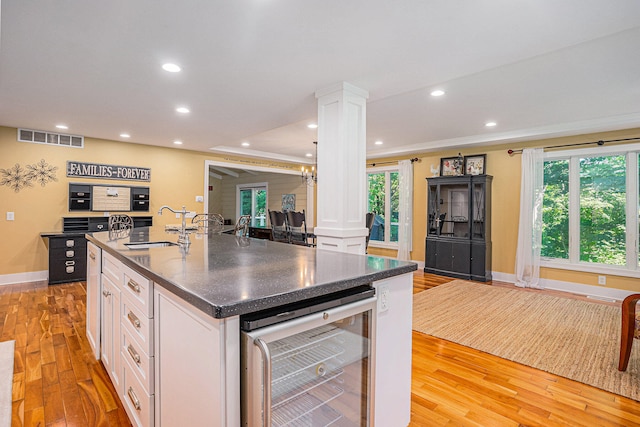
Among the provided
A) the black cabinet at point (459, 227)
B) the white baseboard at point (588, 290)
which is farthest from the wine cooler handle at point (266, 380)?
the white baseboard at point (588, 290)

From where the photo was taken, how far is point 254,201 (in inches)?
409

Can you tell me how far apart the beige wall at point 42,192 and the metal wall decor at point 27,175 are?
0.05 m

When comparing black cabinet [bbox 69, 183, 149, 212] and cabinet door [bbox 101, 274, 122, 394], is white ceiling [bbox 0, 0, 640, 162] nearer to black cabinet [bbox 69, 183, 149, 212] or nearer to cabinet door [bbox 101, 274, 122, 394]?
black cabinet [bbox 69, 183, 149, 212]

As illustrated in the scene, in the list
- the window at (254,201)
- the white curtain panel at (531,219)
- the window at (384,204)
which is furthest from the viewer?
the window at (254,201)

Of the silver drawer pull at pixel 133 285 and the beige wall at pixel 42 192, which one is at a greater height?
the beige wall at pixel 42 192

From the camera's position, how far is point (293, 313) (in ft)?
3.50

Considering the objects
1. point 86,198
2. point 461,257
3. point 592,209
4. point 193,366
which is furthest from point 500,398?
point 86,198

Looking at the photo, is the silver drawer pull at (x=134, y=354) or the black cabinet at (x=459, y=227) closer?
the silver drawer pull at (x=134, y=354)

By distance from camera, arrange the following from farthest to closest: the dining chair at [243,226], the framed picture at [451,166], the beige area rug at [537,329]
Answer: 1. the framed picture at [451,166]
2. the dining chair at [243,226]
3. the beige area rug at [537,329]

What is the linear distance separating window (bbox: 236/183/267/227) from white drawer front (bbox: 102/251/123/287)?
7.65 metres

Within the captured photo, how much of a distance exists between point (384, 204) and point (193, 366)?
654 cm

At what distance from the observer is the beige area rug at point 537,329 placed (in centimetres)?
245

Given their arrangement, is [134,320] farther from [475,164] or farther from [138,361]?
[475,164]

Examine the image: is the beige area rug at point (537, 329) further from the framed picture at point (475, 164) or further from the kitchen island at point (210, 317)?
the framed picture at point (475, 164)
